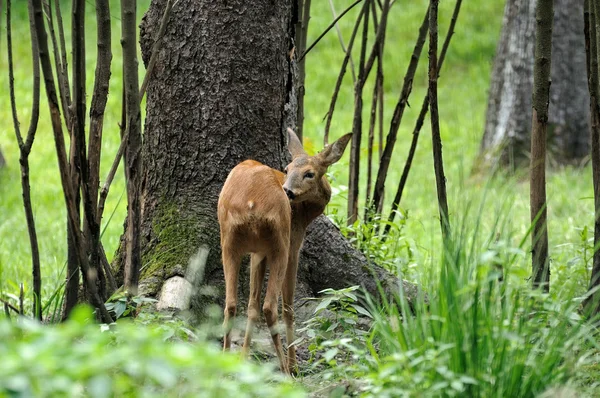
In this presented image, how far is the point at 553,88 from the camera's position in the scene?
11.6 metres

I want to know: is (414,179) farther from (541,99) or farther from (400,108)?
(541,99)

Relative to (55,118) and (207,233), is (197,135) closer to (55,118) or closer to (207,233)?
(207,233)

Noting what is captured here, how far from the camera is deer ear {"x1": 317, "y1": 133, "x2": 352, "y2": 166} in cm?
480

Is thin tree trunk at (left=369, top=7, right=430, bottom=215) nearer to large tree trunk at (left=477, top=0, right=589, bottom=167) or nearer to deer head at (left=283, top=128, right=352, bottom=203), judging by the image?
deer head at (left=283, top=128, right=352, bottom=203)

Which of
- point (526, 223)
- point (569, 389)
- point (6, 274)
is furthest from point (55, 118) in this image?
point (526, 223)

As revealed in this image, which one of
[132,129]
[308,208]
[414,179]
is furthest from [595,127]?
[414,179]

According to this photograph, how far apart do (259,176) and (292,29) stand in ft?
4.33

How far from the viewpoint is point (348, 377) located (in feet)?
11.2

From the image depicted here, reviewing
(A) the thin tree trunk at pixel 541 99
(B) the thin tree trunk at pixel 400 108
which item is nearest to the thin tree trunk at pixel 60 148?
(A) the thin tree trunk at pixel 541 99

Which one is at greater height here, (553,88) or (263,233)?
(553,88)

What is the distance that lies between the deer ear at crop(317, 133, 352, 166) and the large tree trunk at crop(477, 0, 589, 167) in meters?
6.83

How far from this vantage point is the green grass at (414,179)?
5.14 metres

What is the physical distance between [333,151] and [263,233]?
889 millimetres

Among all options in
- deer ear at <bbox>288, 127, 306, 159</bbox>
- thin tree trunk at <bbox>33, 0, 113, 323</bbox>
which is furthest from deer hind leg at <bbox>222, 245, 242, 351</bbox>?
deer ear at <bbox>288, 127, 306, 159</bbox>
